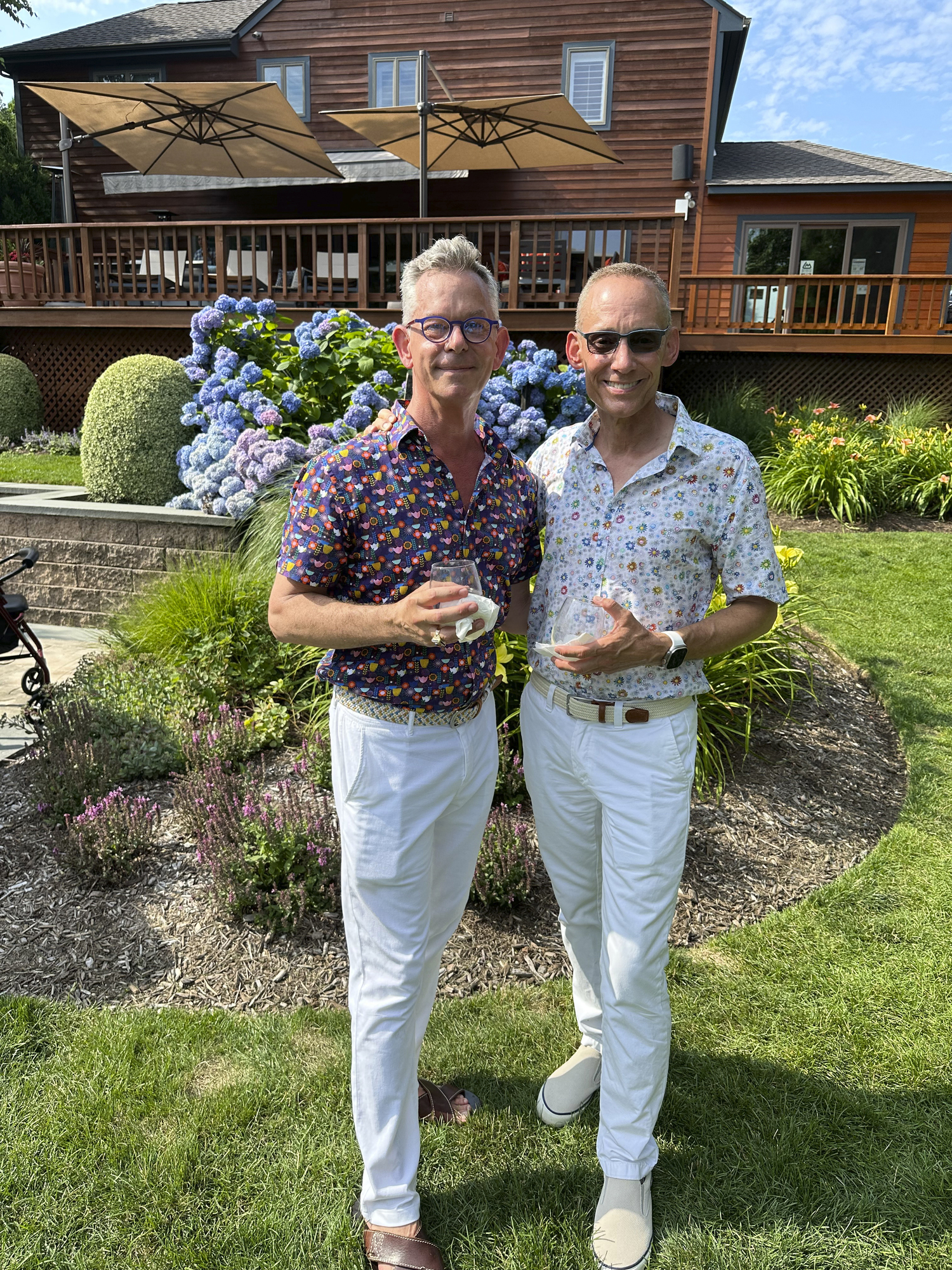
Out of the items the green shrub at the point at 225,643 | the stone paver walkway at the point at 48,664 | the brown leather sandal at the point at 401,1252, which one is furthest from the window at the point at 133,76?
the brown leather sandal at the point at 401,1252

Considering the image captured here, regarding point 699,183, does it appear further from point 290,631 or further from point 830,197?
point 290,631

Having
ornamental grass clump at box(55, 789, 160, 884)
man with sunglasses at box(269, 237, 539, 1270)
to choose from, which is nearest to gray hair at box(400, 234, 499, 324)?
man with sunglasses at box(269, 237, 539, 1270)

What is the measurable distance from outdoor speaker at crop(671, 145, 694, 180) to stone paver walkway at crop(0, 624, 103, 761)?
44.1 ft

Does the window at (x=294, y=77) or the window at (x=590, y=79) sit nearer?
the window at (x=590, y=79)

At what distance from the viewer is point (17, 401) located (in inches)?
493

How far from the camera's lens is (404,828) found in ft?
6.63

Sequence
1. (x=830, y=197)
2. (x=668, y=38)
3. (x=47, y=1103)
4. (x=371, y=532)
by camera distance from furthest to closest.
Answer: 1. (x=830, y=197)
2. (x=668, y=38)
3. (x=47, y=1103)
4. (x=371, y=532)

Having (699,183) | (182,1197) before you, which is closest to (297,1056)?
(182,1197)

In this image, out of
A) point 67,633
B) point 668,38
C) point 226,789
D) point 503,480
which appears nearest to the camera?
point 503,480

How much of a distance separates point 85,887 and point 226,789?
2.09ft

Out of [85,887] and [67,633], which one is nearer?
[85,887]

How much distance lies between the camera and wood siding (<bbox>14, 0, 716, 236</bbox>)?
15.1 metres

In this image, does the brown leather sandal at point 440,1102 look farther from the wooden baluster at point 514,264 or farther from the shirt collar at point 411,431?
the wooden baluster at point 514,264

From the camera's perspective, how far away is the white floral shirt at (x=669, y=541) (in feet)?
7.00
